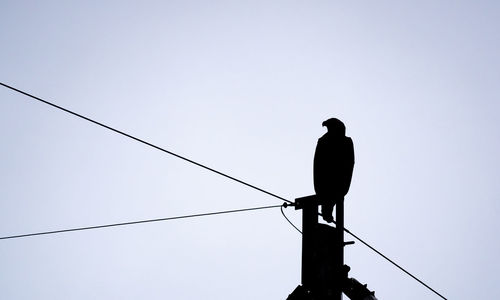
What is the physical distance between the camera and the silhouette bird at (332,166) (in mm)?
3957

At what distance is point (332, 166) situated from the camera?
4293 mm

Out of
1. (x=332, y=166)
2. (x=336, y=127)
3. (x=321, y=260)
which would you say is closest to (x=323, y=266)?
(x=321, y=260)

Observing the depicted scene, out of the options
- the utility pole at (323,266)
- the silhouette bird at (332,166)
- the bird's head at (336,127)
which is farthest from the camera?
the bird's head at (336,127)

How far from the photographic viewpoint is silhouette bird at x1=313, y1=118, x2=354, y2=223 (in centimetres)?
396

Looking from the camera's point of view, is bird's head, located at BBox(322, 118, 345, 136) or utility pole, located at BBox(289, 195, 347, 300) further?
bird's head, located at BBox(322, 118, 345, 136)

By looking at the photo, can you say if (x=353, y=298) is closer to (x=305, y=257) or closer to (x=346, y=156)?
(x=305, y=257)

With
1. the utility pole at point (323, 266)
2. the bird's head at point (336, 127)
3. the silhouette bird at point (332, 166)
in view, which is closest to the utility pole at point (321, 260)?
the utility pole at point (323, 266)

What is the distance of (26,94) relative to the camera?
400 cm

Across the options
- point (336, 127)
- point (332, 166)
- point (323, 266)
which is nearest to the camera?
point (323, 266)

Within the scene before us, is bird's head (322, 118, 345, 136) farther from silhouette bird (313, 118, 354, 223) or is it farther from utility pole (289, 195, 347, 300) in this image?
utility pole (289, 195, 347, 300)

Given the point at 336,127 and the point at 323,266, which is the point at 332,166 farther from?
the point at 323,266

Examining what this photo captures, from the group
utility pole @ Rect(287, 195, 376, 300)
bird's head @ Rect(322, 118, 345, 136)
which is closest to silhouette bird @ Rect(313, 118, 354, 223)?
bird's head @ Rect(322, 118, 345, 136)

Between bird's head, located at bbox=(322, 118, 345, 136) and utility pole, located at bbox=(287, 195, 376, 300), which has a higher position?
bird's head, located at bbox=(322, 118, 345, 136)

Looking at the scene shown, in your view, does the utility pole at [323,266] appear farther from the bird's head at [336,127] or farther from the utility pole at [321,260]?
the bird's head at [336,127]
